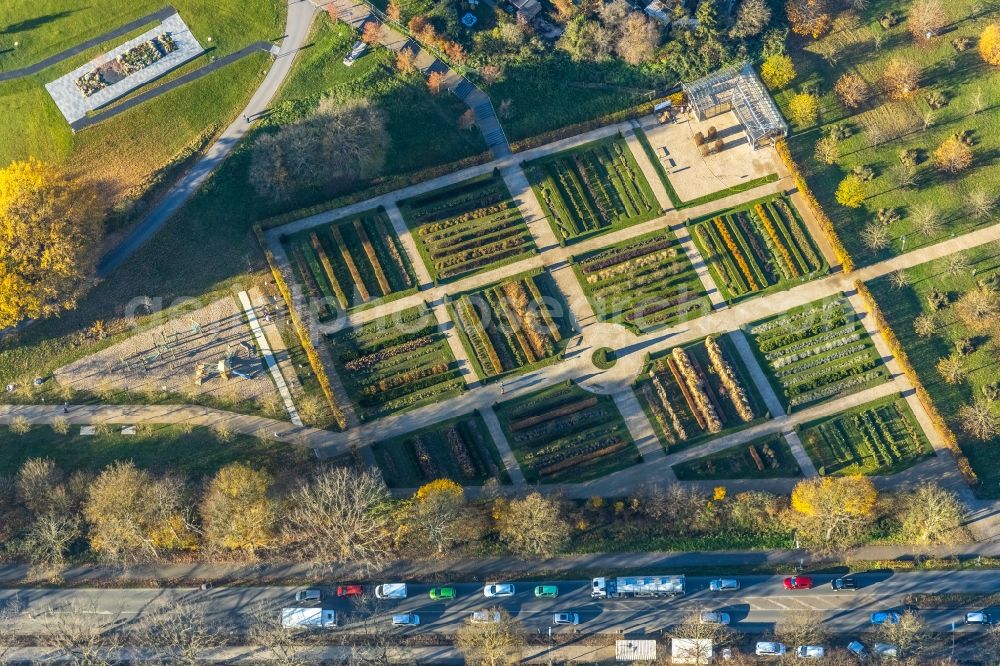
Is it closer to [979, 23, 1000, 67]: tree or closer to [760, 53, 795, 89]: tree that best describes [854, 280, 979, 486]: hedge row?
[760, 53, 795, 89]: tree

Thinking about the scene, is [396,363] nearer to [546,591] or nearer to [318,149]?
[318,149]

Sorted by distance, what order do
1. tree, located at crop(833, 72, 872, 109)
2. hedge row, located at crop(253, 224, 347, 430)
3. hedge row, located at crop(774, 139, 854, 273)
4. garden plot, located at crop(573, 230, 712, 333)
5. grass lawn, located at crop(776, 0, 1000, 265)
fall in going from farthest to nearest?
tree, located at crop(833, 72, 872, 109)
grass lawn, located at crop(776, 0, 1000, 265)
hedge row, located at crop(774, 139, 854, 273)
garden plot, located at crop(573, 230, 712, 333)
hedge row, located at crop(253, 224, 347, 430)

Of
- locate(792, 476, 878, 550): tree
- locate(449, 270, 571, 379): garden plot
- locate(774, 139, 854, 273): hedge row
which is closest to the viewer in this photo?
locate(792, 476, 878, 550): tree

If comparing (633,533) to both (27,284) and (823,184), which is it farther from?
(27,284)

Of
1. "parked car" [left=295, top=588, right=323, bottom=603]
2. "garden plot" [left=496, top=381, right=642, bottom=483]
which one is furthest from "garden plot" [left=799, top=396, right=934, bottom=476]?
"parked car" [left=295, top=588, right=323, bottom=603]

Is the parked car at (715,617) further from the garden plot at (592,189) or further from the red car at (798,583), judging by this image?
the garden plot at (592,189)

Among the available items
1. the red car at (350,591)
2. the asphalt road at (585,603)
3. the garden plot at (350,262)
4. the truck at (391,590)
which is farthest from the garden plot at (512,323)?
the red car at (350,591)

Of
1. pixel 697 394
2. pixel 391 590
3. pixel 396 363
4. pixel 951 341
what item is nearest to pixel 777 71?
pixel 951 341
